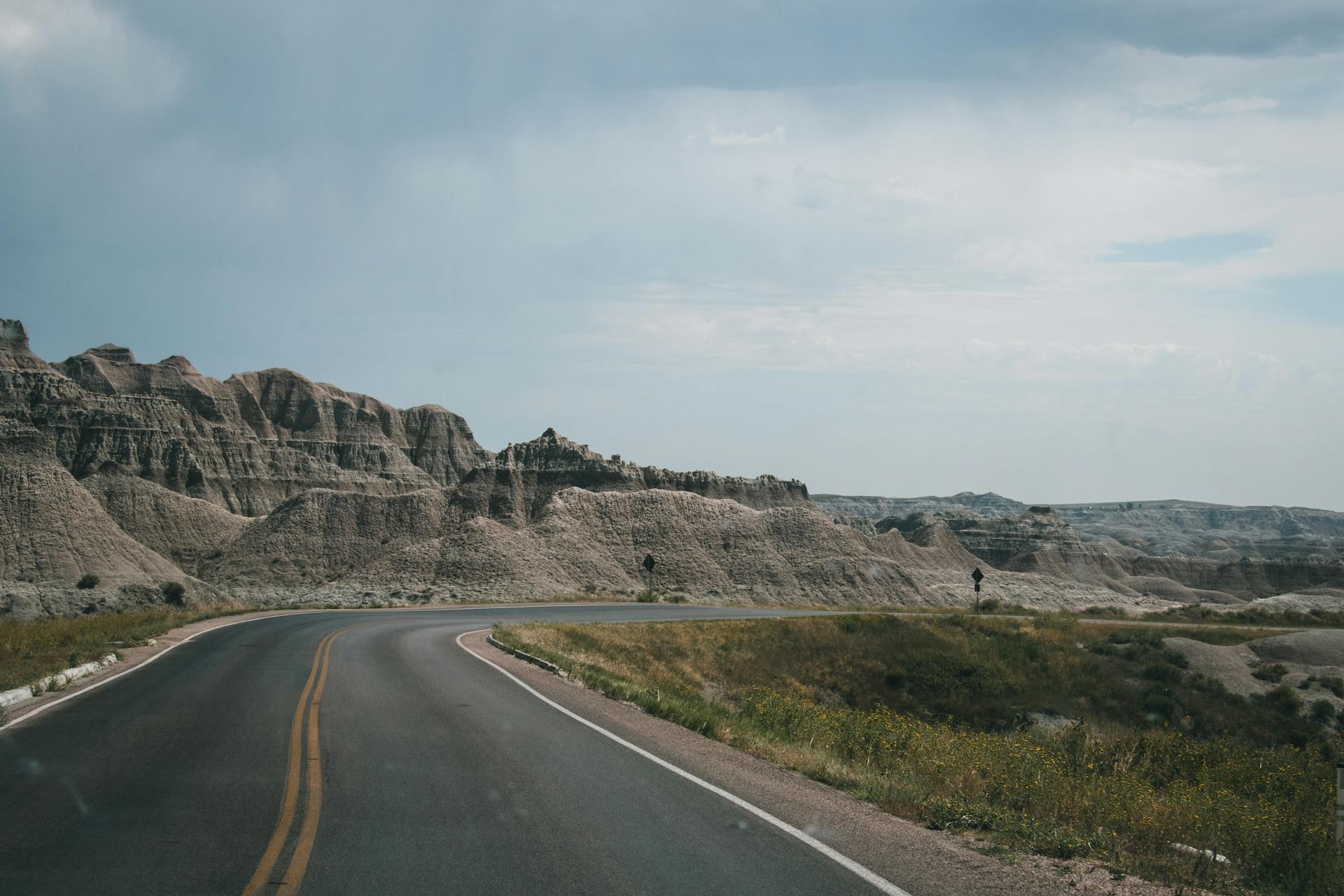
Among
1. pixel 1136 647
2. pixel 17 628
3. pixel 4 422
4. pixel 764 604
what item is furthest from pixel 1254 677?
pixel 4 422

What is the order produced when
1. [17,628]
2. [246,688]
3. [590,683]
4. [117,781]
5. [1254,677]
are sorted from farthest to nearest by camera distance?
[1254,677], [17,628], [590,683], [246,688], [117,781]

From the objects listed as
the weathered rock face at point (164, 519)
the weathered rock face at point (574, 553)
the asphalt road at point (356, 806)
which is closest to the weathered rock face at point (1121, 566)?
the weathered rock face at point (574, 553)

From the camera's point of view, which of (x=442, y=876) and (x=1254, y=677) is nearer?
(x=442, y=876)

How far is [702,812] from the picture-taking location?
9023 millimetres

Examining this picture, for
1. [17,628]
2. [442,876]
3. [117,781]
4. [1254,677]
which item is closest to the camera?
[442,876]

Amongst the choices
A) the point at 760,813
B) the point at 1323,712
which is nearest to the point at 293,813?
the point at 760,813

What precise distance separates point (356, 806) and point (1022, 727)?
1153 inches

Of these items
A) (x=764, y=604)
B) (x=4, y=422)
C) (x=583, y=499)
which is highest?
(x=4, y=422)

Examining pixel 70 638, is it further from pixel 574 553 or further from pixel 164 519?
pixel 164 519

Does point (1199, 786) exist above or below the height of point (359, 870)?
Result: below

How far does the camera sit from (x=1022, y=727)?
1282 inches

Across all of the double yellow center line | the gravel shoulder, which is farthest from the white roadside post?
the double yellow center line

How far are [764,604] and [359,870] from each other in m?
65.5

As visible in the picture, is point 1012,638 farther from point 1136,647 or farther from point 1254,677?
point 1254,677
